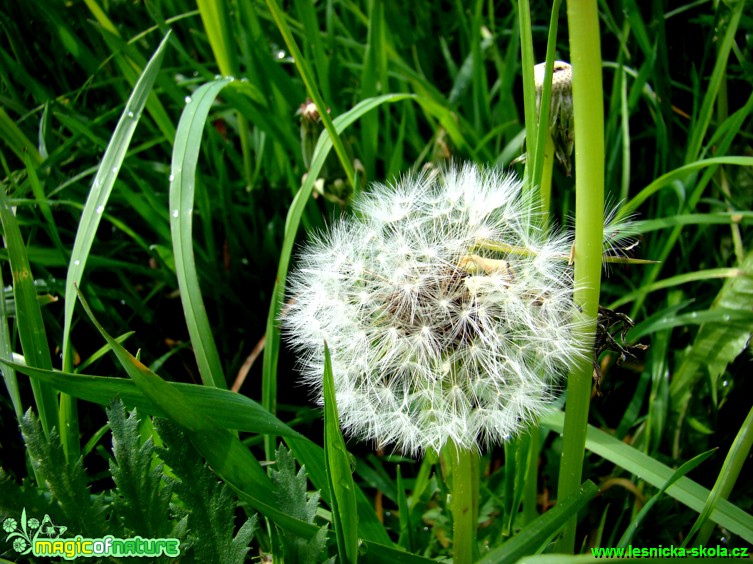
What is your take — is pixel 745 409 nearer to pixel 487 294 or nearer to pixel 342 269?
pixel 487 294

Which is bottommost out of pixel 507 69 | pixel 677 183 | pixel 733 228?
pixel 733 228

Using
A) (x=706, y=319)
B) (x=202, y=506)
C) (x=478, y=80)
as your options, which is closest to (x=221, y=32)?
(x=478, y=80)

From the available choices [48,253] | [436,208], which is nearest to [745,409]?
[436,208]

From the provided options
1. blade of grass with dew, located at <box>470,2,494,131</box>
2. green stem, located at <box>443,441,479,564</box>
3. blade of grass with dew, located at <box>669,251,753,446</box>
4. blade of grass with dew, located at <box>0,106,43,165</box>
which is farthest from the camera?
blade of grass with dew, located at <box>470,2,494,131</box>

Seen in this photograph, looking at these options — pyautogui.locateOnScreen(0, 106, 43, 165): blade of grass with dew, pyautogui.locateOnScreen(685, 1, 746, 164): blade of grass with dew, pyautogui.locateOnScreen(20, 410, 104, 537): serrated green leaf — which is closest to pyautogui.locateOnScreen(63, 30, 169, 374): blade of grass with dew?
pyautogui.locateOnScreen(20, 410, 104, 537): serrated green leaf

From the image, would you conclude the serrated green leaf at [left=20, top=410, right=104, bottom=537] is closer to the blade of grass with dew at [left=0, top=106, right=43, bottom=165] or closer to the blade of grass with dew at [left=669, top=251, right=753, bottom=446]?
the blade of grass with dew at [left=0, top=106, right=43, bottom=165]

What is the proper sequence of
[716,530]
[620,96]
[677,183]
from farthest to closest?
[620,96]
[677,183]
[716,530]

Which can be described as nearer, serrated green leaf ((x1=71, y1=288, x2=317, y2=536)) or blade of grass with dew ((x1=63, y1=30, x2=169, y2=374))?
serrated green leaf ((x1=71, y1=288, x2=317, y2=536))
